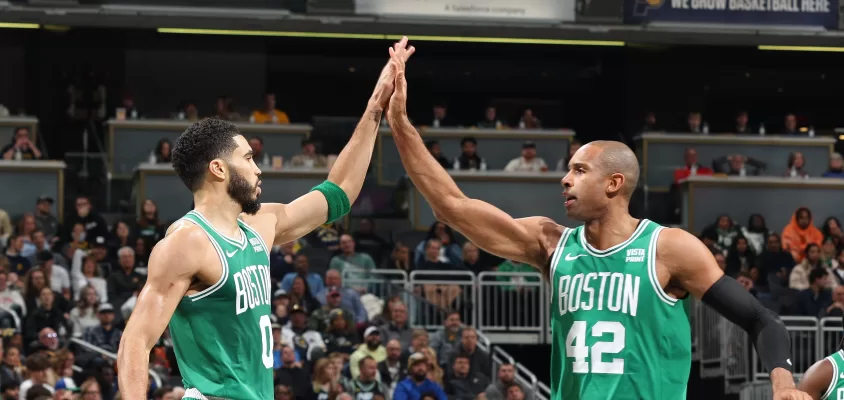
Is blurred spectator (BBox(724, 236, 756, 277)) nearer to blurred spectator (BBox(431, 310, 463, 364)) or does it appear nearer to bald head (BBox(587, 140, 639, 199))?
blurred spectator (BBox(431, 310, 463, 364))

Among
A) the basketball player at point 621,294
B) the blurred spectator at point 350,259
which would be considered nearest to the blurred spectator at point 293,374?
the blurred spectator at point 350,259

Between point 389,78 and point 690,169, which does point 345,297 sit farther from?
point 389,78

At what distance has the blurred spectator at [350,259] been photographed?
14.5 metres

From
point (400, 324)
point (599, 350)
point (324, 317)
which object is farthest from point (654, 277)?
point (400, 324)

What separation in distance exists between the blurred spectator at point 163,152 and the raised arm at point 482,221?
11.4 metres

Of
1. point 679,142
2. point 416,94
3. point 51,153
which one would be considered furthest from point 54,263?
point 416,94

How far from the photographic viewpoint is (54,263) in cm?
1379

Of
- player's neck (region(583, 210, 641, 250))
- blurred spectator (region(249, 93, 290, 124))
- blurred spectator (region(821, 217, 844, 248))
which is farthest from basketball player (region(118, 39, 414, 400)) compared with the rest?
blurred spectator (region(249, 93, 290, 124))

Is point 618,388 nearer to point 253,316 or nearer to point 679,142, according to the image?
point 253,316

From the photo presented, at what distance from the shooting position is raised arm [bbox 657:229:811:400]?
4.95 metres

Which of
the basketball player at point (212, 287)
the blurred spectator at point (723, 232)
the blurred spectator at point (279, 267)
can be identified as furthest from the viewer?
the blurred spectator at point (723, 232)

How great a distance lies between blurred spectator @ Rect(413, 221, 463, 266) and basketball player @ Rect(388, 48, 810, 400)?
936 centimetres

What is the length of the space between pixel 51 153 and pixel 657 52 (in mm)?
10659

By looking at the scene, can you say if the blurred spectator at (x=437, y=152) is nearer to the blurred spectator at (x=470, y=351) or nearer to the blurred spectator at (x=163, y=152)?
the blurred spectator at (x=163, y=152)
